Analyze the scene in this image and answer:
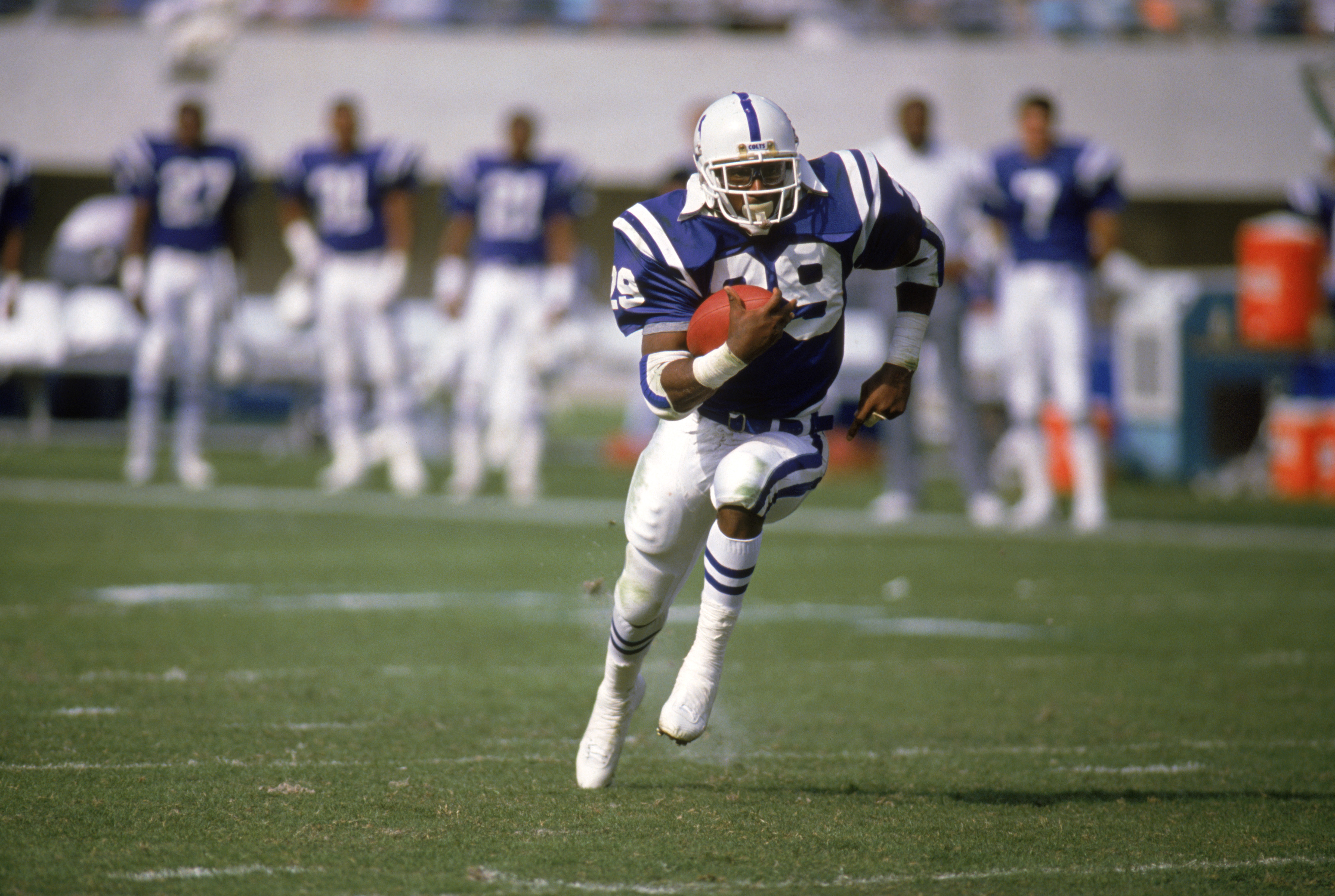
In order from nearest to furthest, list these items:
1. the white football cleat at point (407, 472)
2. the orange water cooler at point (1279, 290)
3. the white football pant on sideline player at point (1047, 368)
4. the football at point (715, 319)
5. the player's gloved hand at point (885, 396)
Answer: the football at point (715, 319) → the player's gloved hand at point (885, 396) → the white football pant on sideline player at point (1047, 368) → the white football cleat at point (407, 472) → the orange water cooler at point (1279, 290)

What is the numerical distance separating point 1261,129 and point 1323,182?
12371 mm

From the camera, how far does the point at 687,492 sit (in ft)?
11.3

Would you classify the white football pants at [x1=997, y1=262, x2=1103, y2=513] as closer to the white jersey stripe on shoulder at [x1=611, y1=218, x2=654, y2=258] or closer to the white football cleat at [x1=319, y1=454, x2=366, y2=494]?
the white football cleat at [x1=319, y1=454, x2=366, y2=494]

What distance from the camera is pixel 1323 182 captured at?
11.9 metres

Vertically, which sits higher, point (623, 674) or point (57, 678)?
point (623, 674)

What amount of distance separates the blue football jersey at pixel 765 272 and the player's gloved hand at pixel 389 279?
21.6ft

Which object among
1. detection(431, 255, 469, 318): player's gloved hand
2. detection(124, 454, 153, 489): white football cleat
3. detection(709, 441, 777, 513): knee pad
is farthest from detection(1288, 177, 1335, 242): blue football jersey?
detection(709, 441, 777, 513): knee pad

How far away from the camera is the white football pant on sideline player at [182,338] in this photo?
1000cm

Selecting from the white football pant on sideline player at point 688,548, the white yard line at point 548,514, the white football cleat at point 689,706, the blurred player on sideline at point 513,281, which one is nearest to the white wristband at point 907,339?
the white football pant on sideline player at point 688,548

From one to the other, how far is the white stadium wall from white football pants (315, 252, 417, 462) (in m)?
13.8

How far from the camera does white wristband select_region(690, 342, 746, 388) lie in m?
3.20

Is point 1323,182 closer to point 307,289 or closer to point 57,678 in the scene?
point 307,289

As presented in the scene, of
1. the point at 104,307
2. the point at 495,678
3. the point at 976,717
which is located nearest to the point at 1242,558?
the point at 976,717

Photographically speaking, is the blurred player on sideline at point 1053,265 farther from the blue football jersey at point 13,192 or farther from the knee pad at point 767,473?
the knee pad at point 767,473
